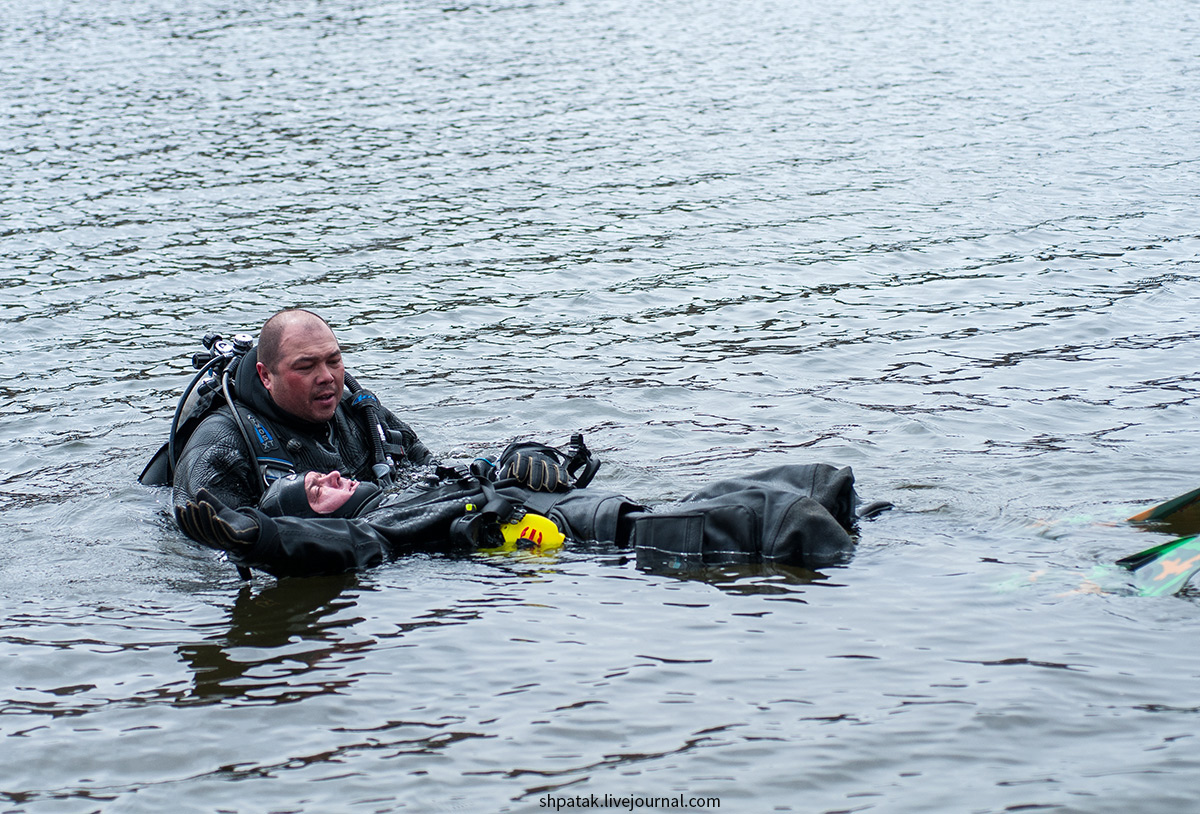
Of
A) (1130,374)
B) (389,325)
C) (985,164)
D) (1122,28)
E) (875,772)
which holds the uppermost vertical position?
(1122,28)

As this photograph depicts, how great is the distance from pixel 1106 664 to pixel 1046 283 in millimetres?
7727

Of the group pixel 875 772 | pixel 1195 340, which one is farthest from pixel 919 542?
pixel 1195 340

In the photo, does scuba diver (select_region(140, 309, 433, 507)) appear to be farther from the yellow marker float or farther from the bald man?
the yellow marker float

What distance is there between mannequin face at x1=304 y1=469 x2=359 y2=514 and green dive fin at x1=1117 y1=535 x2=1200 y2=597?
13.0 feet

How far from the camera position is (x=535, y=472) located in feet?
22.1

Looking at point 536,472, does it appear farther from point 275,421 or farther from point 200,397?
point 200,397

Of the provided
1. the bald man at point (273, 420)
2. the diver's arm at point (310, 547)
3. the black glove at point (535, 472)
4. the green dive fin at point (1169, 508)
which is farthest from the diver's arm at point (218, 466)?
the green dive fin at point (1169, 508)

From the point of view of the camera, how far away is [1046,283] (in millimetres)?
12078

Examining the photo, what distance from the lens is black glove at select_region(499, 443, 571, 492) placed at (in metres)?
6.75

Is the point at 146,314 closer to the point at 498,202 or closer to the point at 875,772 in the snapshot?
the point at 498,202

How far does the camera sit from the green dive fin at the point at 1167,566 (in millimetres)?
5492

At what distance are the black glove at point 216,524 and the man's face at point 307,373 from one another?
1270mm

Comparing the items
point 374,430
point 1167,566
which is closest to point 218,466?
point 374,430

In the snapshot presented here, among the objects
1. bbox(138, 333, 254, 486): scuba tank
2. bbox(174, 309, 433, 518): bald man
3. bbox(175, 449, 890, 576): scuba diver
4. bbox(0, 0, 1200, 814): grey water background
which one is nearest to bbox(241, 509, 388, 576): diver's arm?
bbox(175, 449, 890, 576): scuba diver
